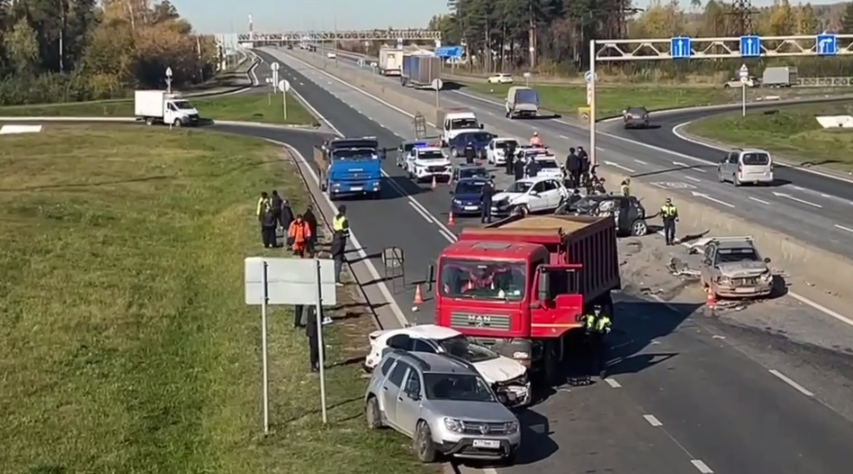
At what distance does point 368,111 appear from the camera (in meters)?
106

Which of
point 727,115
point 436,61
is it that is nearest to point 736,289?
point 727,115

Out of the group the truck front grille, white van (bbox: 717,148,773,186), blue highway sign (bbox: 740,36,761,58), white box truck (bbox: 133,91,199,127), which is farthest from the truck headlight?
white box truck (bbox: 133,91,199,127)

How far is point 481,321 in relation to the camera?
24.5 meters

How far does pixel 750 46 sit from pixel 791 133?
21.1m

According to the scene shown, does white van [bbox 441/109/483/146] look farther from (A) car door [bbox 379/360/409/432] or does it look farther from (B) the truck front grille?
(A) car door [bbox 379/360/409/432]

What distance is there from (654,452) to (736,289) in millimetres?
14498

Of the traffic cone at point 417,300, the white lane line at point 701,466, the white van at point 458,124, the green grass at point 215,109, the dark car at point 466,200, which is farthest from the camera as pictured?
the green grass at point 215,109

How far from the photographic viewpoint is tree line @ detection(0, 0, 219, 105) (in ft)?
422

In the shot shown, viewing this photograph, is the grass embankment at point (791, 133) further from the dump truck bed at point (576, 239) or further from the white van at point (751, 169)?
the dump truck bed at point (576, 239)

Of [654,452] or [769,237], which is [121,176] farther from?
[654,452]

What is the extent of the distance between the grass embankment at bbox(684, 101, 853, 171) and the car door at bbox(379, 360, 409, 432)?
168ft

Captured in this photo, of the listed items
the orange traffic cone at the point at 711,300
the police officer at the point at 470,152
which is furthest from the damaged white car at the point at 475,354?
the police officer at the point at 470,152

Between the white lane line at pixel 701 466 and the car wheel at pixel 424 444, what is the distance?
3714 millimetres

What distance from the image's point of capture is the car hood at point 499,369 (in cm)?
2264
